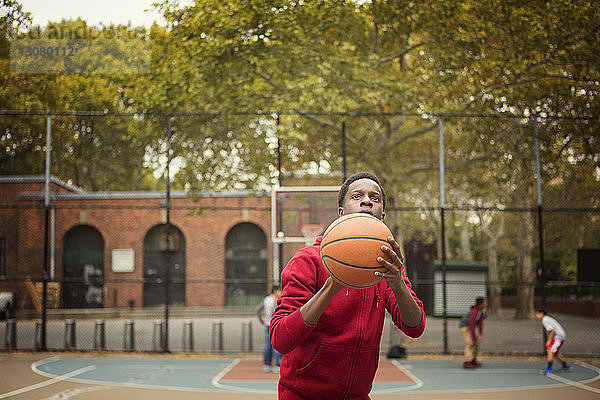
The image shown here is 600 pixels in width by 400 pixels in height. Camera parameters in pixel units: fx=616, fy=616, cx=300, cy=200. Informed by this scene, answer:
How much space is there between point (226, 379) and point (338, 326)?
9.54 metres

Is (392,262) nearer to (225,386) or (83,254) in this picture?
(225,386)

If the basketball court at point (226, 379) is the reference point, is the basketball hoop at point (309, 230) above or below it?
above

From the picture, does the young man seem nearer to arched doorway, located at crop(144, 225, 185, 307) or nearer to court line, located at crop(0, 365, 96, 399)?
court line, located at crop(0, 365, 96, 399)

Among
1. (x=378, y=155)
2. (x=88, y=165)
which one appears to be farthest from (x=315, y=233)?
(x=88, y=165)

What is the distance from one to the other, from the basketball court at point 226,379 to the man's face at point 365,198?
7844 millimetres

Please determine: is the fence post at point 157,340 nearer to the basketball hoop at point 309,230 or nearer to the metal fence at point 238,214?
the metal fence at point 238,214

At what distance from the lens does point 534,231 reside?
86.4 feet

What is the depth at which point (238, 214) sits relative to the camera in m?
→ 29.7

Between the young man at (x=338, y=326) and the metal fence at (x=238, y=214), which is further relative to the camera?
the metal fence at (x=238, y=214)

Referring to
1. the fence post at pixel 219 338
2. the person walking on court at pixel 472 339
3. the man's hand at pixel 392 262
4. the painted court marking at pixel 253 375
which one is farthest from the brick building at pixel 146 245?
the man's hand at pixel 392 262

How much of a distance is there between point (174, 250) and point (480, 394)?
70.2ft

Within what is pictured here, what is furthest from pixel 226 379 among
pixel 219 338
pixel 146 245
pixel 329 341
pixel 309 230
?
Answer: pixel 146 245

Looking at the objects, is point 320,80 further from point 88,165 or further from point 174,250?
point 88,165

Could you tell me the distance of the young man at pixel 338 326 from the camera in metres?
2.45
